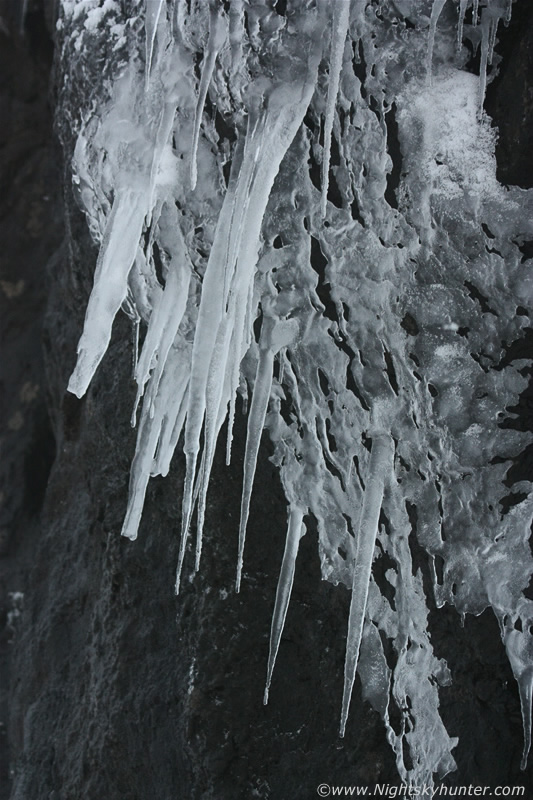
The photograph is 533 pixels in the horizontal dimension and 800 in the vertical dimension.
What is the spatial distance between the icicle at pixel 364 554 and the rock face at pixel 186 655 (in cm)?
17

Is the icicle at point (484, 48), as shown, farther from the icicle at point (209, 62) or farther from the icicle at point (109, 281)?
the icicle at point (109, 281)

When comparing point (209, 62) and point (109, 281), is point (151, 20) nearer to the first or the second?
point (209, 62)

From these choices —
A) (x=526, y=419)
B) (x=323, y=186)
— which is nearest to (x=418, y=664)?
(x=526, y=419)

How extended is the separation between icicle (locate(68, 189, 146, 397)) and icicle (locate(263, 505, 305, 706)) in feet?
1.98

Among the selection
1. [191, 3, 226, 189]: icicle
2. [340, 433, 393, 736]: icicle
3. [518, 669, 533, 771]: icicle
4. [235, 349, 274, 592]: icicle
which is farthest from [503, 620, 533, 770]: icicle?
[191, 3, 226, 189]: icicle

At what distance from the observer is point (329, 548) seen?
6.34ft

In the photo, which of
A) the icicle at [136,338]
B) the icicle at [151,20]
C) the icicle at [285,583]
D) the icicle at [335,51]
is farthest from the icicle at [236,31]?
A: the icicle at [285,583]

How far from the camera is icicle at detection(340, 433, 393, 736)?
67.4 inches

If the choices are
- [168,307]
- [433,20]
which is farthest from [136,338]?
[433,20]

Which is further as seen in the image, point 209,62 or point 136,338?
point 136,338

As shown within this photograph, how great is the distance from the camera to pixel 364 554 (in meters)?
1.74

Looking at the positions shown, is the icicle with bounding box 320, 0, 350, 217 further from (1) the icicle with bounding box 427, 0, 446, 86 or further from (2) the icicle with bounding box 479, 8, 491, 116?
(2) the icicle with bounding box 479, 8, 491, 116

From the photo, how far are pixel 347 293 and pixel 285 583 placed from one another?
2.31ft

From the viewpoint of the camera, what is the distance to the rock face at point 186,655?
1862 mm
